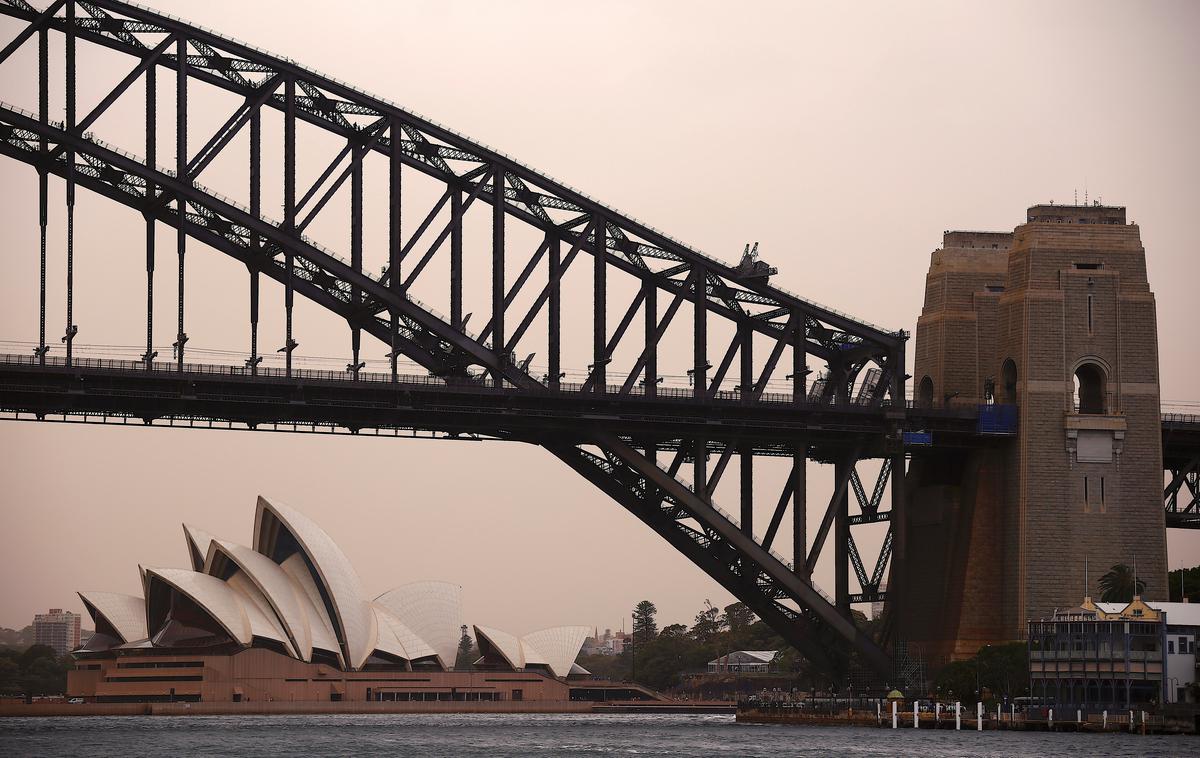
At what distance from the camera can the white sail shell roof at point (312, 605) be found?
161 metres

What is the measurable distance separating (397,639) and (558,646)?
2202 centimetres

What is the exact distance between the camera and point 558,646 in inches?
7662

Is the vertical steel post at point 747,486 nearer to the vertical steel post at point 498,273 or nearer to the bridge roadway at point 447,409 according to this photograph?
the bridge roadway at point 447,409

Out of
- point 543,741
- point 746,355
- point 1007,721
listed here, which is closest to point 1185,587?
point 1007,721

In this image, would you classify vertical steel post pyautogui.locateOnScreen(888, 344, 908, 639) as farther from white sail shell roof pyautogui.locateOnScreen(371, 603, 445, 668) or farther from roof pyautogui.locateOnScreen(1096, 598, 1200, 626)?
white sail shell roof pyautogui.locateOnScreen(371, 603, 445, 668)

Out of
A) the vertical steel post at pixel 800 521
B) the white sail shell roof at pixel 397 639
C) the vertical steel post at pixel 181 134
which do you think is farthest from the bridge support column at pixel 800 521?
the white sail shell roof at pixel 397 639

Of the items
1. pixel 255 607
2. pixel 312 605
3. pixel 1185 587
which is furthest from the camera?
pixel 312 605

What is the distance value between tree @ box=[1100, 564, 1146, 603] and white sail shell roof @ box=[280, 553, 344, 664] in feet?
247

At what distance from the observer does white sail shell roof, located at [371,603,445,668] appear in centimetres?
17612

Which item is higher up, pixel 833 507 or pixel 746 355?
pixel 746 355

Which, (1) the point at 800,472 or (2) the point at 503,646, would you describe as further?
(2) the point at 503,646

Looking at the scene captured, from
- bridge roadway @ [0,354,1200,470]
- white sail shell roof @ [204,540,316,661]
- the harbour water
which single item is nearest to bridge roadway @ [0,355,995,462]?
bridge roadway @ [0,354,1200,470]

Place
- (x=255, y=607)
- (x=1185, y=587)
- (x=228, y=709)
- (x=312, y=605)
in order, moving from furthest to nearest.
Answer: (x=312, y=605), (x=255, y=607), (x=228, y=709), (x=1185, y=587)

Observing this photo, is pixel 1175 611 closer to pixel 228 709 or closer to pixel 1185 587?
pixel 1185 587
